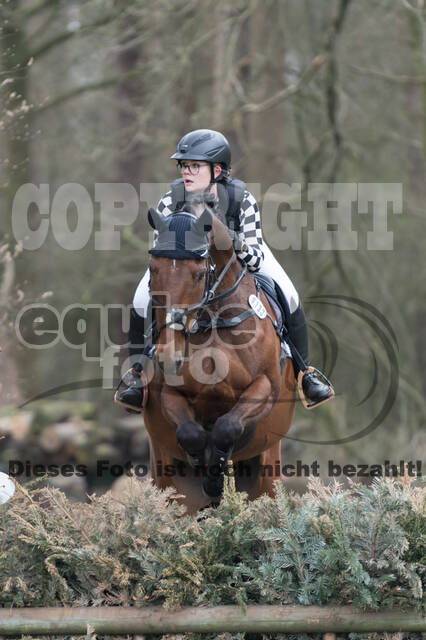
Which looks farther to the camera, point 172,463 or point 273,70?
point 273,70

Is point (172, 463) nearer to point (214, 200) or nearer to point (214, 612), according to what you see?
Answer: point (214, 612)

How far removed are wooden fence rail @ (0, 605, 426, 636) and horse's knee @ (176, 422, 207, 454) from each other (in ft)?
2.47

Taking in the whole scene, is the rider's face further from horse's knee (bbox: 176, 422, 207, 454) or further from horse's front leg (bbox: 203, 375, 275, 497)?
horse's knee (bbox: 176, 422, 207, 454)

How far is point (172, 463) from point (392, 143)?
8839 mm

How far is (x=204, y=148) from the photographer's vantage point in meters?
4.03

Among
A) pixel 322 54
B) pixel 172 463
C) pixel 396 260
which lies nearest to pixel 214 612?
pixel 172 463

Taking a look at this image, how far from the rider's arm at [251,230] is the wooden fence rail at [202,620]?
5.68ft

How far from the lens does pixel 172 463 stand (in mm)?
4445

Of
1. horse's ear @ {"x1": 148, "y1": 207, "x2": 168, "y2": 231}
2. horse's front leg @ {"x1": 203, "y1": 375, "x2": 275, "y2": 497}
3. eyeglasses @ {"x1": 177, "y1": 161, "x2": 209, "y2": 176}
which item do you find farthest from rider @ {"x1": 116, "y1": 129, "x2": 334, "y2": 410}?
horse's front leg @ {"x1": 203, "y1": 375, "x2": 275, "y2": 497}

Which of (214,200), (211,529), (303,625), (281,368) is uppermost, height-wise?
(214,200)

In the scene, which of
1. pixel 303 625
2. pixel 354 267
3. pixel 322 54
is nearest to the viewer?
pixel 303 625

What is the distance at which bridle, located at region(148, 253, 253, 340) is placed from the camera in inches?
134

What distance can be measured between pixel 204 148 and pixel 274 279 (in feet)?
3.11

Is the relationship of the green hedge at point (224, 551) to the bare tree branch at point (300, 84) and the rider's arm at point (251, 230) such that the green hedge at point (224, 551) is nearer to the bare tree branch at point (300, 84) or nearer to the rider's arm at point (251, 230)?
the rider's arm at point (251, 230)
